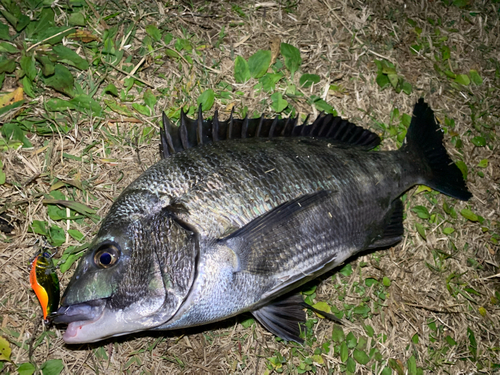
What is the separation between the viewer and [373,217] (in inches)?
96.3

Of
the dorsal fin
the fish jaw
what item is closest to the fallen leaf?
the dorsal fin

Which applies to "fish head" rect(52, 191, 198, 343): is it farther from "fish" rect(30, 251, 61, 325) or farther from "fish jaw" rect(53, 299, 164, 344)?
"fish" rect(30, 251, 61, 325)

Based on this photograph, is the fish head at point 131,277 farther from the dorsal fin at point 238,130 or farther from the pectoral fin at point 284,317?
the pectoral fin at point 284,317

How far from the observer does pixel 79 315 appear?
1.73 metres

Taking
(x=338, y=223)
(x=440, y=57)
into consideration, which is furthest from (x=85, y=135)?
(x=440, y=57)

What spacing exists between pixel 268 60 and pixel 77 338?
7.14ft

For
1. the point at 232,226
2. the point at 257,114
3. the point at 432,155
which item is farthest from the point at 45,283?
the point at 432,155

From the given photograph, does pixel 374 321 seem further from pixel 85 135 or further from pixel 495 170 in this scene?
pixel 85 135

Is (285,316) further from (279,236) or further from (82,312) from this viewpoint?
(82,312)

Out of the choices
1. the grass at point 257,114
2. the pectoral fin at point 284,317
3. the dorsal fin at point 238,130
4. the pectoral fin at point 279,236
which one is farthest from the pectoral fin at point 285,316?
the dorsal fin at point 238,130

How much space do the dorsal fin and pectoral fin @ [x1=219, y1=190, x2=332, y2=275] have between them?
1.69ft

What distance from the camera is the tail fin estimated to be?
2.87m

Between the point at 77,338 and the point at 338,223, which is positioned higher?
the point at 338,223

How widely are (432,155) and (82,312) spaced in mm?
2542
